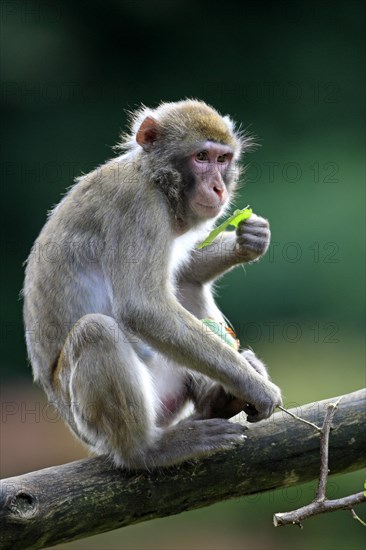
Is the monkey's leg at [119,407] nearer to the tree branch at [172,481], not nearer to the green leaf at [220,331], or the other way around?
the tree branch at [172,481]

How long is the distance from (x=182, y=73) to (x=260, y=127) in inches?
73.0

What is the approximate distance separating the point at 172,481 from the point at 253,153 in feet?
29.6

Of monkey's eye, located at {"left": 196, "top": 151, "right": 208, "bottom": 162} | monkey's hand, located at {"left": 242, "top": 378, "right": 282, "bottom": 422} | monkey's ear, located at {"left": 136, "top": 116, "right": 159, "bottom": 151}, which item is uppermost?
monkey's ear, located at {"left": 136, "top": 116, "right": 159, "bottom": 151}

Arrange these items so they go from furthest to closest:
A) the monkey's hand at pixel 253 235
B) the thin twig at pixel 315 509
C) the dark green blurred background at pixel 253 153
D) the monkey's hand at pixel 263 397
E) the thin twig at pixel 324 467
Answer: the dark green blurred background at pixel 253 153
the monkey's hand at pixel 253 235
the monkey's hand at pixel 263 397
the thin twig at pixel 324 467
the thin twig at pixel 315 509

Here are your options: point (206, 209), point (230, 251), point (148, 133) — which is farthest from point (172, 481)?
point (148, 133)

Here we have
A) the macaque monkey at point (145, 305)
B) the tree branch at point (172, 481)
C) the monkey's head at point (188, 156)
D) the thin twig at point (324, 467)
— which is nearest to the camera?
the thin twig at point (324, 467)

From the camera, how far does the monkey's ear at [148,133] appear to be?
6.64 metres

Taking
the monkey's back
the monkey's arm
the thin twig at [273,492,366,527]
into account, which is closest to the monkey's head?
the monkey's back

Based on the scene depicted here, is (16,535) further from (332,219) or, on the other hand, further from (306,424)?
(332,219)

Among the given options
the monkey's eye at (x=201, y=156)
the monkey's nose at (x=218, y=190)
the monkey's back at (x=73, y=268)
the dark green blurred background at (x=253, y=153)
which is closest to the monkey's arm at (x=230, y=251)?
the monkey's nose at (x=218, y=190)

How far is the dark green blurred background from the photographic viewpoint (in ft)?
41.7

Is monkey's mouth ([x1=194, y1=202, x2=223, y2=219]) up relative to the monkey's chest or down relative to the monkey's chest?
up

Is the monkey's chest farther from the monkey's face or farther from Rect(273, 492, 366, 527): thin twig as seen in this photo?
Rect(273, 492, 366, 527): thin twig

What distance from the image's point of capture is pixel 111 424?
589 centimetres
